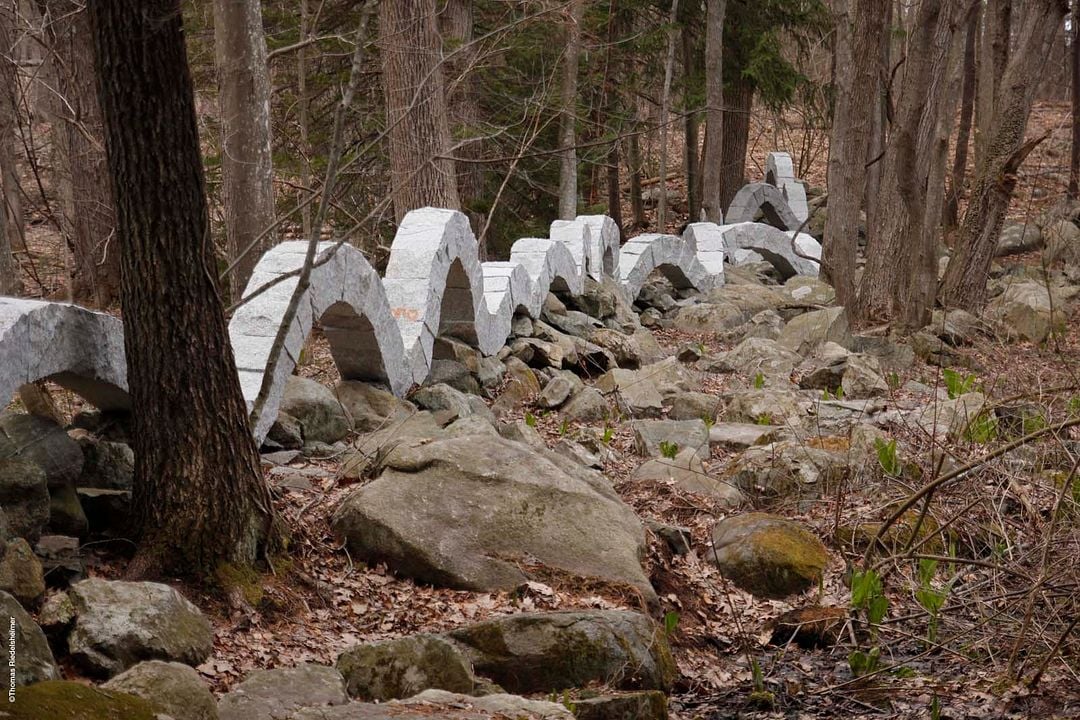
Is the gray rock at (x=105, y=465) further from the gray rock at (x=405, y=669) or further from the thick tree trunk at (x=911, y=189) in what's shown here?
the thick tree trunk at (x=911, y=189)

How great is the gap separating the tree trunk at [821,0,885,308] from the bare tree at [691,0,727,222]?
3.15m

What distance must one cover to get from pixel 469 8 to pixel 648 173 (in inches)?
521

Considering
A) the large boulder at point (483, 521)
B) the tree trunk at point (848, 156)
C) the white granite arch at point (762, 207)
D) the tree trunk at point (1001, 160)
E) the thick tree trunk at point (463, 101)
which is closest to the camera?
the large boulder at point (483, 521)

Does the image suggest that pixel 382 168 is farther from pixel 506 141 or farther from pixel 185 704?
pixel 185 704

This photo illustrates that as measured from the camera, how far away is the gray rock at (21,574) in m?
3.90

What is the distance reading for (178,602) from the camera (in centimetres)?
411

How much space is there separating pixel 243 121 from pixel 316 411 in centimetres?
288

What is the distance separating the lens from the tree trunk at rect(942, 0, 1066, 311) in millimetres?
11992

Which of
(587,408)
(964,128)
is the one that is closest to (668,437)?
(587,408)

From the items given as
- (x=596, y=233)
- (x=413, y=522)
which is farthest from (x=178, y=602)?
(x=596, y=233)

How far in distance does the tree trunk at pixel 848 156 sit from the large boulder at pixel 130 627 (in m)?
11.8

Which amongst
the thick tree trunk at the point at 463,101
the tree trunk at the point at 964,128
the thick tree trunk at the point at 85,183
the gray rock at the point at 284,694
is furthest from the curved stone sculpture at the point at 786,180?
the gray rock at the point at 284,694

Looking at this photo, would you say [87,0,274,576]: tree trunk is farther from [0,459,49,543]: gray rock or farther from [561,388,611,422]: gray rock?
[561,388,611,422]: gray rock

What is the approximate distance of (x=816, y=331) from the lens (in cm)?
1229
